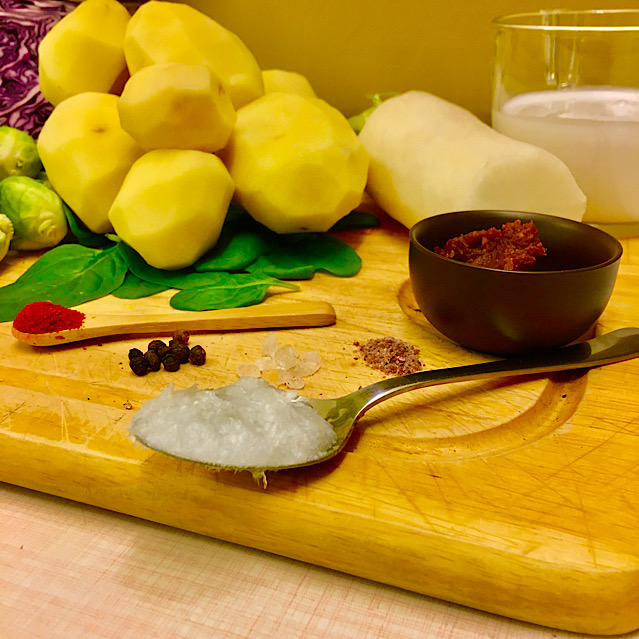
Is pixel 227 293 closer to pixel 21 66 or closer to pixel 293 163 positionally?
pixel 293 163

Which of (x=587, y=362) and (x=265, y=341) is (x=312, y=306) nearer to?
(x=265, y=341)

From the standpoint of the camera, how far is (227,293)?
912mm

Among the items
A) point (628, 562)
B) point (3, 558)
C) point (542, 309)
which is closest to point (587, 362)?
point (542, 309)

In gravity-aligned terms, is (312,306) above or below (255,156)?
below

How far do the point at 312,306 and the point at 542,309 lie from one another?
29 cm

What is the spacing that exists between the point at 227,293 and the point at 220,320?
9 centimetres

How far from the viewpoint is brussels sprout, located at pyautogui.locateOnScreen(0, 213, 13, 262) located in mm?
994

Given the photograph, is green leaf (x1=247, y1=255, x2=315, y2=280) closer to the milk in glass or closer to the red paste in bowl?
the red paste in bowl

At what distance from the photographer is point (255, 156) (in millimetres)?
971

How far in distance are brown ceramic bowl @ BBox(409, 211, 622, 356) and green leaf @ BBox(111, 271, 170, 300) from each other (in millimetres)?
371

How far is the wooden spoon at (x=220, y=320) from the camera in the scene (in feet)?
2.68

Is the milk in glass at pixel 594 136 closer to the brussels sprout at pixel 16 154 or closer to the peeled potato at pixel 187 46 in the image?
the peeled potato at pixel 187 46

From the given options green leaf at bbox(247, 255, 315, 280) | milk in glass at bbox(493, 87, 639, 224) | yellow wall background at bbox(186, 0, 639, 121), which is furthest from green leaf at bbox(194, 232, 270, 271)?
yellow wall background at bbox(186, 0, 639, 121)

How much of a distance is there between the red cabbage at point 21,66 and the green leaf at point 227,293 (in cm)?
56
